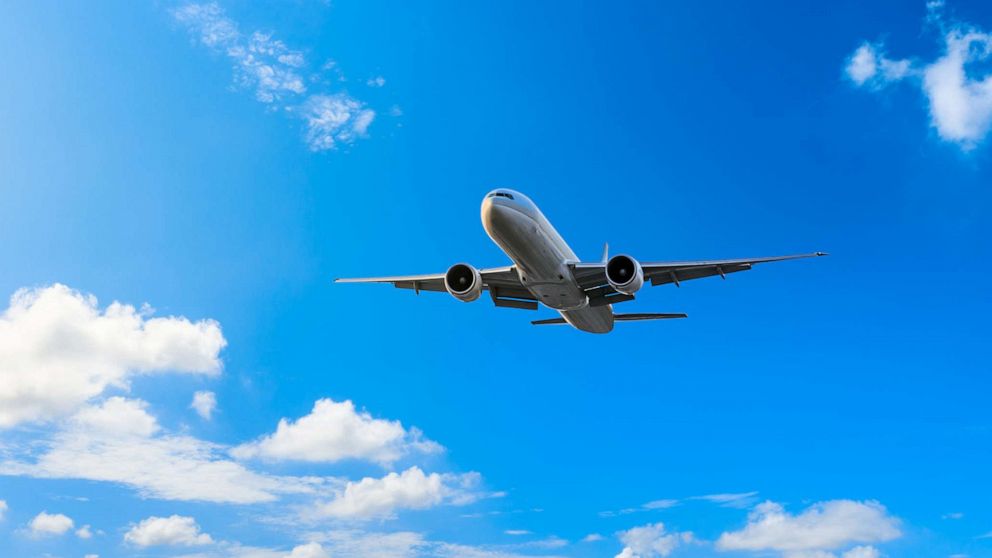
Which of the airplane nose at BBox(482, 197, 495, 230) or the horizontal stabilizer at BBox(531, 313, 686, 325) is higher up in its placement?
the horizontal stabilizer at BBox(531, 313, 686, 325)

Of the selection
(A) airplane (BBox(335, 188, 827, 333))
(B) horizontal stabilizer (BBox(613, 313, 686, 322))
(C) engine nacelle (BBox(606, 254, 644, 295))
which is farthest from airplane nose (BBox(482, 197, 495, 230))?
(B) horizontal stabilizer (BBox(613, 313, 686, 322))

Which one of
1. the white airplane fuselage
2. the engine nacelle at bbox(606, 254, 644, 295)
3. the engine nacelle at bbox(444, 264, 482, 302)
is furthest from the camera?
the engine nacelle at bbox(444, 264, 482, 302)

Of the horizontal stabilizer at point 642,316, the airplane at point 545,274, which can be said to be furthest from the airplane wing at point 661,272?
the horizontal stabilizer at point 642,316

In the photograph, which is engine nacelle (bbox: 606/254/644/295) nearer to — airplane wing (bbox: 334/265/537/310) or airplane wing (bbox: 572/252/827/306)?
airplane wing (bbox: 572/252/827/306)

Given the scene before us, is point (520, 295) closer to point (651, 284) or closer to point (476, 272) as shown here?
point (476, 272)

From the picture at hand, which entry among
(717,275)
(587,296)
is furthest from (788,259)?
(587,296)

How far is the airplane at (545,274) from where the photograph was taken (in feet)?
128

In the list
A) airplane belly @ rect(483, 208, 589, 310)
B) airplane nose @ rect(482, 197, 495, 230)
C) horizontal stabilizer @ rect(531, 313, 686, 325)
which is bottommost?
airplane belly @ rect(483, 208, 589, 310)

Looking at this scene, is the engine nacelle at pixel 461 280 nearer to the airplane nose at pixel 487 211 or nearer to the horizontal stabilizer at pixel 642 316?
the airplane nose at pixel 487 211

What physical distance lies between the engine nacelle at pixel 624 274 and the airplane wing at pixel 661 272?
3.44 ft

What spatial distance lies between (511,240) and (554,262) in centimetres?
335

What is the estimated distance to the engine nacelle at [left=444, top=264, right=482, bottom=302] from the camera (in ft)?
142

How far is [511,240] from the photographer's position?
39.3 metres

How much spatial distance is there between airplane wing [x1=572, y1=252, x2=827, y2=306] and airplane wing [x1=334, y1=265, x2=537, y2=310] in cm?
373
